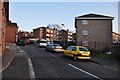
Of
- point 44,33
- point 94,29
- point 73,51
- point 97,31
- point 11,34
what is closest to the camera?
point 73,51

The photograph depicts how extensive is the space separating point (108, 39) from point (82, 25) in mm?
6626

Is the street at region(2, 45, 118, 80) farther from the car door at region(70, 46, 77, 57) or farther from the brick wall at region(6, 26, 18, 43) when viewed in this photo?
the brick wall at region(6, 26, 18, 43)

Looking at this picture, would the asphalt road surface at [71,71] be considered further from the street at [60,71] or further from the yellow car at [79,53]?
the yellow car at [79,53]

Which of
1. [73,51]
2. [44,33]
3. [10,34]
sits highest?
[44,33]

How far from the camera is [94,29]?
52.3m

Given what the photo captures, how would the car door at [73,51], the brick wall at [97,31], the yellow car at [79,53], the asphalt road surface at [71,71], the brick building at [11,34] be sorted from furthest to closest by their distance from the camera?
1. the brick building at [11,34]
2. the brick wall at [97,31]
3. the car door at [73,51]
4. the yellow car at [79,53]
5. the asphalt road surface at [71,71]

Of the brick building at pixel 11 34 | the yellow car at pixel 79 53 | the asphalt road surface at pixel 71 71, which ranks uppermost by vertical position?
the brick building at pixel 11 34

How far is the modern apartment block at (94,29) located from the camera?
51497 mm

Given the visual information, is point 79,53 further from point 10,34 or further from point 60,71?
point 10,34

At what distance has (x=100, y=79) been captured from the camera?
12.1 m

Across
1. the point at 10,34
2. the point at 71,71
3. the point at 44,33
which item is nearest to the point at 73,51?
the point at 71,71

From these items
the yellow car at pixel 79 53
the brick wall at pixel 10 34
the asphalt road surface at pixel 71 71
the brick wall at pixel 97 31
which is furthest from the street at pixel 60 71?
the brick wall at pixel 10 34

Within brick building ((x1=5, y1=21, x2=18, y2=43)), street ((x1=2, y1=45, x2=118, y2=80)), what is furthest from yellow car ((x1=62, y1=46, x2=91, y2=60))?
brick building ((x1=5, y1=21, x2=18, y2=43))

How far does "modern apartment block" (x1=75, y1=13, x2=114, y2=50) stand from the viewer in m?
51.5
